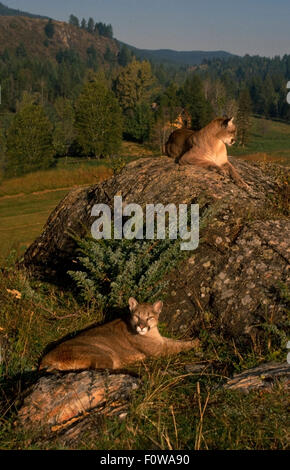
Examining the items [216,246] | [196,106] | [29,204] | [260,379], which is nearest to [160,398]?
[260,379]

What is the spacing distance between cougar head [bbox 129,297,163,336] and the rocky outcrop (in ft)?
2.85

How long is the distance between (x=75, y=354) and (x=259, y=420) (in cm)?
259

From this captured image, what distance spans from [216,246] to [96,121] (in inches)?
3456

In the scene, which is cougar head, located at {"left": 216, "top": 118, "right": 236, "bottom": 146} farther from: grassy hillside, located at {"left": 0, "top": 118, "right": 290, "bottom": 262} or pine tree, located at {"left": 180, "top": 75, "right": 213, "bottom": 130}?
pine tree, located at {"left": 180, "top": 75, "right": 213, "bottom": 130}

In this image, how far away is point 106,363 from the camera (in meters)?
5.87

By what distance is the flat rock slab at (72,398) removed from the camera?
452 cm

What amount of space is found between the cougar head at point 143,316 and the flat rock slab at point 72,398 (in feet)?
3.75

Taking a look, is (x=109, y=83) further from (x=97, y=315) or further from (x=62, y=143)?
(x=97, y=315)

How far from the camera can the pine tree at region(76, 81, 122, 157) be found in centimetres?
9106

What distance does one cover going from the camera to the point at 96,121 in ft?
300

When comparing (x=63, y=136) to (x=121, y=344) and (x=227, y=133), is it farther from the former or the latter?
(x=121, y=344)

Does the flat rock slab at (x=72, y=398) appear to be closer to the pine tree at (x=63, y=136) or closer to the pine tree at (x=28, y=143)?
the pine tree at (x=28, y=143)

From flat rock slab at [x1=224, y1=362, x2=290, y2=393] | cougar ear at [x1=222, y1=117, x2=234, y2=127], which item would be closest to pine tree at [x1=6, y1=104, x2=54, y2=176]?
cougar ear at [x1=222, y1=117, x2=234, y2=127]

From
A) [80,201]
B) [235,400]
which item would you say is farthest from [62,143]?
[235,400]
